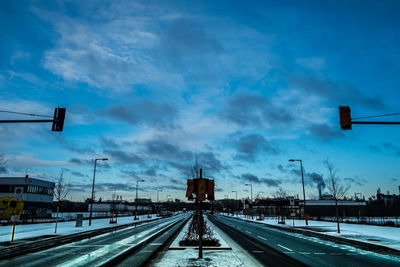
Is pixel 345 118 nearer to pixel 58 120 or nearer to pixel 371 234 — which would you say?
pixel 58 120

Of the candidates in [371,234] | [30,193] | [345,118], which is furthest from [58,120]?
[30,193]

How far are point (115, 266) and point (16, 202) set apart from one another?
14.2m

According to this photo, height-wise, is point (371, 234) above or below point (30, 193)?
below

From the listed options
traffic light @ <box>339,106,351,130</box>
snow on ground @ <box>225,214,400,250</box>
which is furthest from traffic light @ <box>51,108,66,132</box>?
snow on ground @ <box>225,214,400,250</box>

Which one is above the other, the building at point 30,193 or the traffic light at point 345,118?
the traffic light at point 345,118

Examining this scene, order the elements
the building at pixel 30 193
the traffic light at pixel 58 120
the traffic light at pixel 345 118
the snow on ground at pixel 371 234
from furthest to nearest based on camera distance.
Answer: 1. the building at pixel 30 193
2. the snow on ground at pixel 371 234
3. the traffic light at pixel 58 120
4. the traffic light at pixel 345 118

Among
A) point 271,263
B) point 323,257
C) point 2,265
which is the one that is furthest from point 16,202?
point 323,257

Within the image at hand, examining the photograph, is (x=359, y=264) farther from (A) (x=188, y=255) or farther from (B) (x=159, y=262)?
(B) (x=159, y=262)

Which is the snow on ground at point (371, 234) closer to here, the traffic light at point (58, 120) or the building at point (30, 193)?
the traffic light at point (58, 120)

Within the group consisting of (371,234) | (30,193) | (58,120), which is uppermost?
(58,120)

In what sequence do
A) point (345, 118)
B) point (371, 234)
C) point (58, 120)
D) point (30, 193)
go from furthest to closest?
1. point (30, 193)
2. point (371, 234)
3. point (58, 120)
4. point (345, 118)

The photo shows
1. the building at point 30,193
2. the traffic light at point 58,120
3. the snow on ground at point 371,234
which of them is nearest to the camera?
the traffic light at point 58,120

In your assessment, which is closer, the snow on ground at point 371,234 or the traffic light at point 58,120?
the traffic light at point 58,120

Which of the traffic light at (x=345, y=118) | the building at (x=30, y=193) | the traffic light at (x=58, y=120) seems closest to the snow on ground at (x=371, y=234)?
the traffic light at (x=345, y=118)
